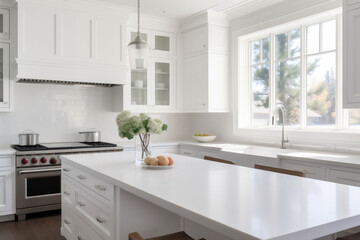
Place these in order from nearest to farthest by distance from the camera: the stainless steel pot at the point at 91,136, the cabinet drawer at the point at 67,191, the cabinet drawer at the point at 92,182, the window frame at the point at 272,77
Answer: the cabinet drawer at the point at 92,182, the cabinet drawer at the point at 67,191, the window frame at the point at 272,77, the stainless steel pot at the point at 91,136

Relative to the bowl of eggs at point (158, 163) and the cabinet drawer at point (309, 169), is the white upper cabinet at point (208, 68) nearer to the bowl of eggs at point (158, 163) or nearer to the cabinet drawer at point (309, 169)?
the cabinet drawer at point (309, 169)

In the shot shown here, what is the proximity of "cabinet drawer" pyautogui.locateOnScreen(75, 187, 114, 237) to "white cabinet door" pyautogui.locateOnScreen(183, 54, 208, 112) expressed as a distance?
8.93 ft

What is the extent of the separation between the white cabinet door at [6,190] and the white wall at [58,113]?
689 millimetres

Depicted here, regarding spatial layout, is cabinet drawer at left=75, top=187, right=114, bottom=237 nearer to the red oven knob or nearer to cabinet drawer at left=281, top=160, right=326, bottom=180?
the red oven knob

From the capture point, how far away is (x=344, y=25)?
3184 mm

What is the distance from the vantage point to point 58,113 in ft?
16.0

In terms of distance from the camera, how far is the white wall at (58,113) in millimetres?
4566

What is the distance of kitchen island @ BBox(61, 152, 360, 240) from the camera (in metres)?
1.28

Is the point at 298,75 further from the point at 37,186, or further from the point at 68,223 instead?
the point at 37,186

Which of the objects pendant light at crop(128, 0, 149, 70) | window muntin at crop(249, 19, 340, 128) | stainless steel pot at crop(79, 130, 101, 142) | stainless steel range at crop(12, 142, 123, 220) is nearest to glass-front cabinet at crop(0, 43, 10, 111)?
stainless steel range at crop(12, 142, 123, 220)

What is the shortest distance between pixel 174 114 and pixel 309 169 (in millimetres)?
3074

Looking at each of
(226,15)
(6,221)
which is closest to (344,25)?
(226,15)

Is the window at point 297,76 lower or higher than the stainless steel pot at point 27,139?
higher

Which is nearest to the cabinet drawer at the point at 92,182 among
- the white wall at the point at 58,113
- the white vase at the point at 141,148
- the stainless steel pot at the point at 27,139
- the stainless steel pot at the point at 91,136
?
the white vase at the point at 141,148
